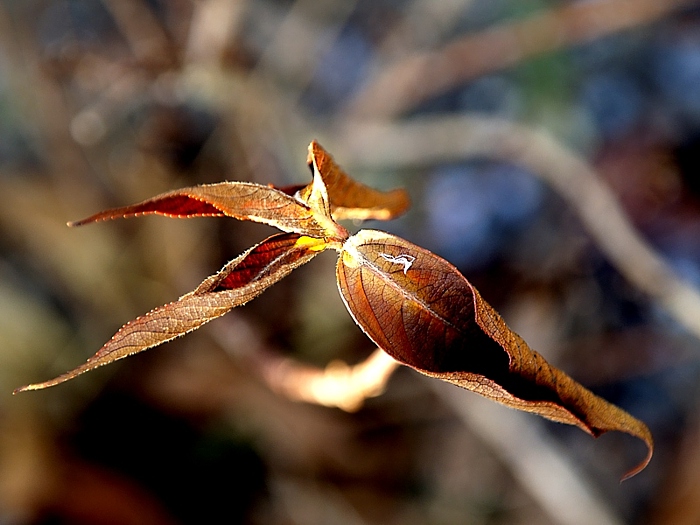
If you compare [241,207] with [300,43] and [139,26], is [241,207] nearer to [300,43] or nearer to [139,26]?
[139,26]

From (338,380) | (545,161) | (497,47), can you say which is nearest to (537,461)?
(545,161)

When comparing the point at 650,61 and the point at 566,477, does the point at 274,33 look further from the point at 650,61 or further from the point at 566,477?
the point at 566,477

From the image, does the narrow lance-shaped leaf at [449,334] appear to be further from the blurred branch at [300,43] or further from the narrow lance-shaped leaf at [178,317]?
the blurred branch at [300,43]

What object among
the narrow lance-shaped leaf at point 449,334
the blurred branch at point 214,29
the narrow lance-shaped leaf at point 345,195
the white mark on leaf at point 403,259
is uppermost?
the blurred branch at point 214,29

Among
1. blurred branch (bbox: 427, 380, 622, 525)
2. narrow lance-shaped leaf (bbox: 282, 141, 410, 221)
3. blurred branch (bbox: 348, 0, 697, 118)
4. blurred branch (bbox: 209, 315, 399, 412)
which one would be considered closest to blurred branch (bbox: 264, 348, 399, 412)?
blurred branch (bbox: 209, 315, 399, 412)

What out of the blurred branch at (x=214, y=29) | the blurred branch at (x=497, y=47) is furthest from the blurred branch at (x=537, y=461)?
the blurred branch at (x=214, y=29)

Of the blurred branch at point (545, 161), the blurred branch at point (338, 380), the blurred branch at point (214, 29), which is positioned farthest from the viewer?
the blurred branch at point (214, 29)
